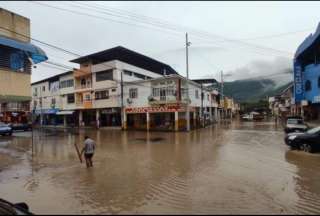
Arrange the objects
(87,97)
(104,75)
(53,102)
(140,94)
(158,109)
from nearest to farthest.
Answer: (158,109)
(140,94)
(104,75)
(87,97)
(53,102)

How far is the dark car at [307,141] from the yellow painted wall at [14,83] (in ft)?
46.9

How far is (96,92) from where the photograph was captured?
43.6 meters

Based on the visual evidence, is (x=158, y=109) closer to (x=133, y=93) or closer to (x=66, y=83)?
(x=133, y=93)

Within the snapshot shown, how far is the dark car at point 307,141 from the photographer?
15414 millimetres

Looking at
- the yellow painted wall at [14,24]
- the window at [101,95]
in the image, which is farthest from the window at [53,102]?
the yellow painted wall at [14,24]

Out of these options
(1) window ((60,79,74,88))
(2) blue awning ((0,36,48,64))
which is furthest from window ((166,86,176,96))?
(2) blue awning ((0,36,48,64))

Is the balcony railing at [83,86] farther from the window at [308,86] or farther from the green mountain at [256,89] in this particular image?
the green mountain at [256,89]

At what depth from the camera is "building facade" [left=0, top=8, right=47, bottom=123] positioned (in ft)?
35.2

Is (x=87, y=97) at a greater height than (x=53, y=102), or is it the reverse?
(x=87, y=97)

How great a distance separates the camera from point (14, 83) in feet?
36.4

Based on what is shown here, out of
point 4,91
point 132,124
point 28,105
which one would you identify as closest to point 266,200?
point 4,91

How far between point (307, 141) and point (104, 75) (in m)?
31.7

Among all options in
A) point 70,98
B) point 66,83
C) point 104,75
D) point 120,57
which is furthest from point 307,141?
point 66,83

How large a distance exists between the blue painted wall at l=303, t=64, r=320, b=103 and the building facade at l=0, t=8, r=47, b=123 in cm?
2580
